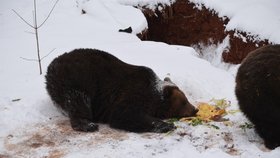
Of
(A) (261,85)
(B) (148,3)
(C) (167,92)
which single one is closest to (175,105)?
(C) (167,92)

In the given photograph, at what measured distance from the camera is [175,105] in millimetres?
7180

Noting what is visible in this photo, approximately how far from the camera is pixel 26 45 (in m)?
10.7

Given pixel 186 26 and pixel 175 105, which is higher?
pixel 186 26

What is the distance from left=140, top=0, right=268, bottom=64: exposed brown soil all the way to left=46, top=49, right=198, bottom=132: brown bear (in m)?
5.76

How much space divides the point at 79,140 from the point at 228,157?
204cm

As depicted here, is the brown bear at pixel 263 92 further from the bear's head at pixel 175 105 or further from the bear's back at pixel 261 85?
the bear's head at pixel 175 105

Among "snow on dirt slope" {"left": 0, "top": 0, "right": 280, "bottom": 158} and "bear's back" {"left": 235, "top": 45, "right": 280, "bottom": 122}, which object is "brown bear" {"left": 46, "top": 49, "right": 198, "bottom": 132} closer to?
"snow on dirt slope" {"left": 0, "top": 0, "right": 280, "bottom": 158}

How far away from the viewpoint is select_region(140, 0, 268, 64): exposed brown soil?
13.4m

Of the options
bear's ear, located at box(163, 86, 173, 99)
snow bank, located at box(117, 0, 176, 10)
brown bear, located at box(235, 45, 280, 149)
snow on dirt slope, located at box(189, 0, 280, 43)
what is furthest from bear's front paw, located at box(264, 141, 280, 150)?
snow bank, located at box(117, 0, 176, 10)

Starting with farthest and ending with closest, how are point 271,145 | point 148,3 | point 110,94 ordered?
point 148,3 < point 110,94 < point 271,145

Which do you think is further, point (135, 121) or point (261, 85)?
point (135, 121)

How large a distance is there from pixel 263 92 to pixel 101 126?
2.52 m

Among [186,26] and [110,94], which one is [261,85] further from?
[186,26]

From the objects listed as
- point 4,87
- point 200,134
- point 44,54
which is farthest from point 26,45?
point 200,134
